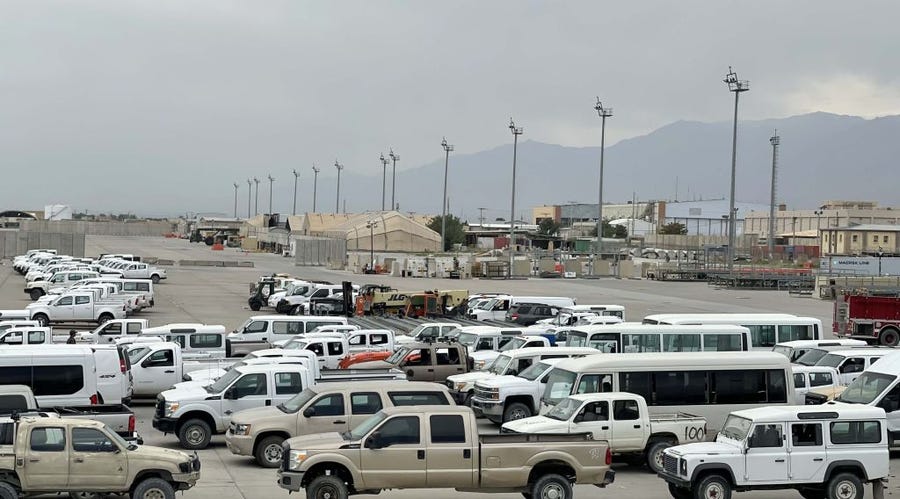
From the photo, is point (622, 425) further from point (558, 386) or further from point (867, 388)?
point (867, 388)

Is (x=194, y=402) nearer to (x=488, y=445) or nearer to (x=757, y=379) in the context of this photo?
(x=488, y=445)

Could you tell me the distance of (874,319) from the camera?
133 feet

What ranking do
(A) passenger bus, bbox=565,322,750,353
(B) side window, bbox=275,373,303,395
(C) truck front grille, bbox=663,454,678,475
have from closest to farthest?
1. (C) truck front grille, bbox=663,454,678,475
2. (B) side window, bbox=275,373,303,395
3. (A) passenger bus, bbox=565,322,750,353

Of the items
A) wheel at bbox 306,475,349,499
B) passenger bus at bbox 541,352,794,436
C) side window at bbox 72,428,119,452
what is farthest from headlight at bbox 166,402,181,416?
passenger bus at bbox 541,352,794,436

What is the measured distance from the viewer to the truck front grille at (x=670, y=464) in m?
15.6

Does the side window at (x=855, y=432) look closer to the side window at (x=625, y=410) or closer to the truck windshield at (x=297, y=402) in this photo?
the side window at (x=625, y=410)

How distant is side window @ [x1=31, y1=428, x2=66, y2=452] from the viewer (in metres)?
14.0

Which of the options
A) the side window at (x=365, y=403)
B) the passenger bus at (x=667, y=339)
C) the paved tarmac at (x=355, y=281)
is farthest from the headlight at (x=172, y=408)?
the passenger bus at (x=667, y=339)

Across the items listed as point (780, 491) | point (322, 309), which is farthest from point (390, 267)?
point (780, 491)

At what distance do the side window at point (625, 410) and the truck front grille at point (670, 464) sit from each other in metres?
2.13

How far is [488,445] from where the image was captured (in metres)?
15.0

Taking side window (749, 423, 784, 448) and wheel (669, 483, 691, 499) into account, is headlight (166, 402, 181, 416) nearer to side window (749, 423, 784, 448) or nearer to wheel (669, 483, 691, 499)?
wheel (669, 483, 691, 499)

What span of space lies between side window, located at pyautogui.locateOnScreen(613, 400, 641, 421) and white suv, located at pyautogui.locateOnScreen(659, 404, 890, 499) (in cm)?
229

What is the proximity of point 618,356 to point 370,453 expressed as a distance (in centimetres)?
692
